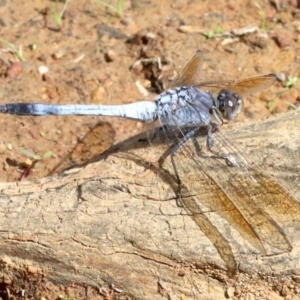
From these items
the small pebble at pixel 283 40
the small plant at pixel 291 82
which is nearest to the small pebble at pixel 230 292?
the small plant at pixel 291 82

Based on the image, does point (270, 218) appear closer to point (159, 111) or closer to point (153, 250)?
point (153, 250)

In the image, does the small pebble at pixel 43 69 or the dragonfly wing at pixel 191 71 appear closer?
the dragonfly wing at pixel 191 71

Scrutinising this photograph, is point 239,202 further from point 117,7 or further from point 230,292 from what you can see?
point 117,7

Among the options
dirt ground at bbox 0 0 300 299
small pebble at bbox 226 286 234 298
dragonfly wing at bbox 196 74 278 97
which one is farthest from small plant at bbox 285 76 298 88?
small pebble at bbox 226 286 234 298

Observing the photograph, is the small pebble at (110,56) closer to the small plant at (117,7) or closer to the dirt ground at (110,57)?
the dirt ground at (110,57)

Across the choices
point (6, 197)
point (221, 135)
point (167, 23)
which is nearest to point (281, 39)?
point (167, 23)

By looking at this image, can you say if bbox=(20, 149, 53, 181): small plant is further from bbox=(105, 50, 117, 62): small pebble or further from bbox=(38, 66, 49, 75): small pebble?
bbox=(105, 50, 117, 62): small pebble

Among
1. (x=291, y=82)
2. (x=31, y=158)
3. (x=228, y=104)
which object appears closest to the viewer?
(x=228, y=104)

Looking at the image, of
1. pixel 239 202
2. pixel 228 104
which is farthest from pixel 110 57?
pixel 239 202
